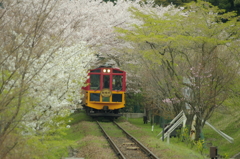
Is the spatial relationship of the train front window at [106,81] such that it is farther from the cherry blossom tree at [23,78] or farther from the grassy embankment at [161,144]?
the cherry blossom tree at [23,78]

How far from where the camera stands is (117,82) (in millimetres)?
19375

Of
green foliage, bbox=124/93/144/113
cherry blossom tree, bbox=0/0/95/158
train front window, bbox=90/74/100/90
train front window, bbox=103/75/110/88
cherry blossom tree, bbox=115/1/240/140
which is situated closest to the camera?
cherry blossom tree, bbox=0/0/95/158

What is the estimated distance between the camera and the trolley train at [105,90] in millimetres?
18938

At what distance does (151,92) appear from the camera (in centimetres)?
1836

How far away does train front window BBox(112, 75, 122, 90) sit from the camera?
19.2m

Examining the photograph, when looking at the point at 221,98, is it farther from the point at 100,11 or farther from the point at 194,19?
the point at 100,11

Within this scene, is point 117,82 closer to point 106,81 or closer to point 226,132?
point 106,81

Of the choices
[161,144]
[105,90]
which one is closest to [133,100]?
[105,90]

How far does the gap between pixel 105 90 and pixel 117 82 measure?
0.74 metres

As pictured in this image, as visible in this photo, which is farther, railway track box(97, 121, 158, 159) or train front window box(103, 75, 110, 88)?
train front window box(103, 75, 110, 88)

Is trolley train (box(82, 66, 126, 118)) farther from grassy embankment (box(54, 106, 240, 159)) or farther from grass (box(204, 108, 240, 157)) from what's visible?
grass (box(204, 108, 240, 157))

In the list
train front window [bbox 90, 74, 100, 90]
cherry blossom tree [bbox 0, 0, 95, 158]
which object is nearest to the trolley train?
train front window [bbox 90, 74, 100, 90]

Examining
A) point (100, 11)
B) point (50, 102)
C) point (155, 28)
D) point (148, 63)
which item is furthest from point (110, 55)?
point (50, 102)

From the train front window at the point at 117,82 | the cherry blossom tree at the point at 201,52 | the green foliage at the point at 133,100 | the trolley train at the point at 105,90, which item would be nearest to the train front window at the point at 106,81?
the trolley train at the point at 105,90
